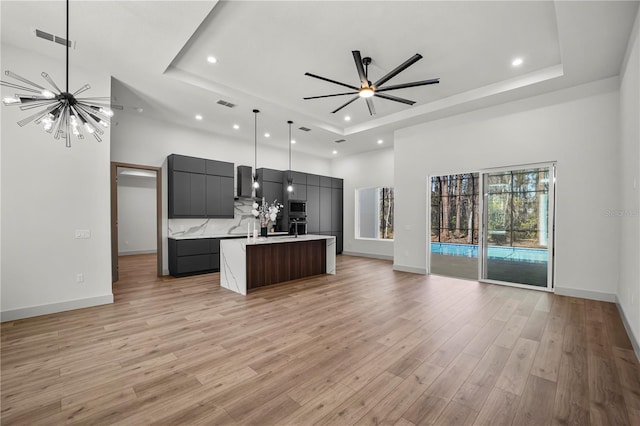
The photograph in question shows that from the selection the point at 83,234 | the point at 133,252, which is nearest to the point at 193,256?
the point at 83,234

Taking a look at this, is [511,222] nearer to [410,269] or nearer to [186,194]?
[410,269]

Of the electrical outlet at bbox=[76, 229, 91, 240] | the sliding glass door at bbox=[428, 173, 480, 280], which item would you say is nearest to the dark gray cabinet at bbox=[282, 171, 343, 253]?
the sliding glass door at bbox=[428, 173, 480, 280]

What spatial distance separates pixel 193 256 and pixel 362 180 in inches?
226

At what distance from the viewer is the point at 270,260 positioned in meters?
5.30

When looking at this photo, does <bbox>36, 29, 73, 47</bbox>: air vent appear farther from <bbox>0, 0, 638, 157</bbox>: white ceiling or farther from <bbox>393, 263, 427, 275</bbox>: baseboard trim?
<bbox>393, 263, 427, 275</bbox>: baseboard trim

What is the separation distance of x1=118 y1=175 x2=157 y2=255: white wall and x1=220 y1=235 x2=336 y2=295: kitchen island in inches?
251

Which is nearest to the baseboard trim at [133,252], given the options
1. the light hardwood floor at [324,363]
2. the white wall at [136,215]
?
the white wall at [136,215]

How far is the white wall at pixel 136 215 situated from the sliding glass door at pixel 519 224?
1074 centimetres

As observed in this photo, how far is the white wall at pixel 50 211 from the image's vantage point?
3504mm

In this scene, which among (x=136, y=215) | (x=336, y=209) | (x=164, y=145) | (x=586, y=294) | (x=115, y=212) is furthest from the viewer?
(x=136, y=215)

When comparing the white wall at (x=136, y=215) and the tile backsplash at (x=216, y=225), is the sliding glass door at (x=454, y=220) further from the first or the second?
the white wall at (x=136, y=215)

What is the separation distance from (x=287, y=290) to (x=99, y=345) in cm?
272

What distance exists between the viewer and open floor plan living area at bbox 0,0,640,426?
2.17m

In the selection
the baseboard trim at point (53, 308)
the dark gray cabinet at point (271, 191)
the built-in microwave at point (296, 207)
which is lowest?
the baseboard trim at point (53, 308)
